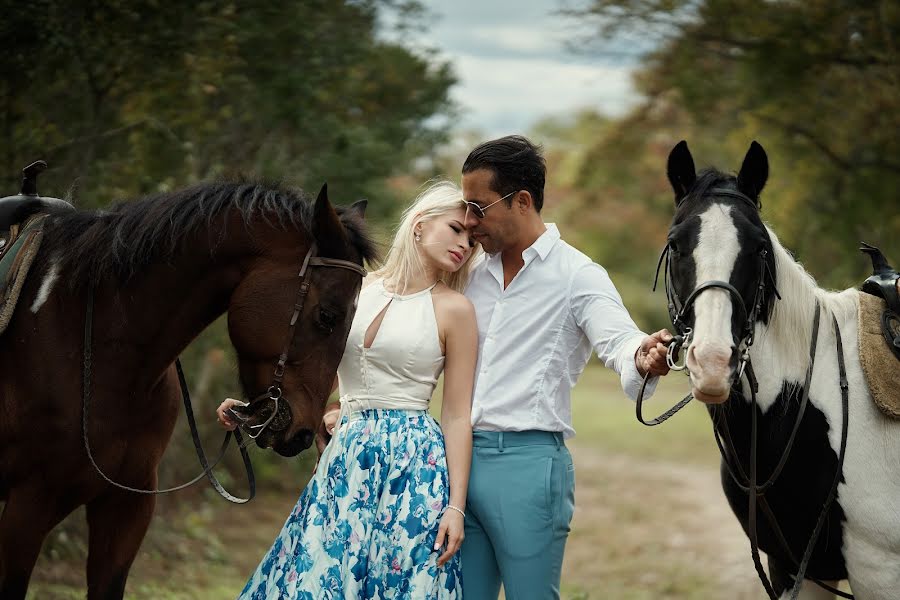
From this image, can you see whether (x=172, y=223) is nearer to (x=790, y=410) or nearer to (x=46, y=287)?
(x=46, y=287)

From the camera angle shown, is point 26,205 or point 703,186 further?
point 26,205

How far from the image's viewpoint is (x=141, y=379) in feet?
10.9

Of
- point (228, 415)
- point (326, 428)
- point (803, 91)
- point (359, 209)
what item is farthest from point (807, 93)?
point (228, 415)

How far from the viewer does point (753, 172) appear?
10.3 ft

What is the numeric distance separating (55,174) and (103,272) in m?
2.42

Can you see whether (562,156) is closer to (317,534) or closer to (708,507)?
(708,507)

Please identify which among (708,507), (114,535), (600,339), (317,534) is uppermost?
(600,339)

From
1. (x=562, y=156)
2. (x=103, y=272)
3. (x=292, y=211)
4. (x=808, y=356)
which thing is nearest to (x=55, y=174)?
(x=103, y=272)

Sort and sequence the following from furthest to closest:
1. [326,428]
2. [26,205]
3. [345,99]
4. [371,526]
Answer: [345,99] → [26,205] → [326,428] → [371,526]

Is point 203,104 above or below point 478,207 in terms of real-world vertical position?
below

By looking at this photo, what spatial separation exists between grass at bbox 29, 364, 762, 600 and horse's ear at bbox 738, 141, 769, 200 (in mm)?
1660

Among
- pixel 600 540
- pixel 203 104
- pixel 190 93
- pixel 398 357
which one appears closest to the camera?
pixel 398 357

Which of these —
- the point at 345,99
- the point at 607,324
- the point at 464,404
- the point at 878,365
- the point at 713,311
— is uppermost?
the point at 713,311

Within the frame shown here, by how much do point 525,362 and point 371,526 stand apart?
0.68m
